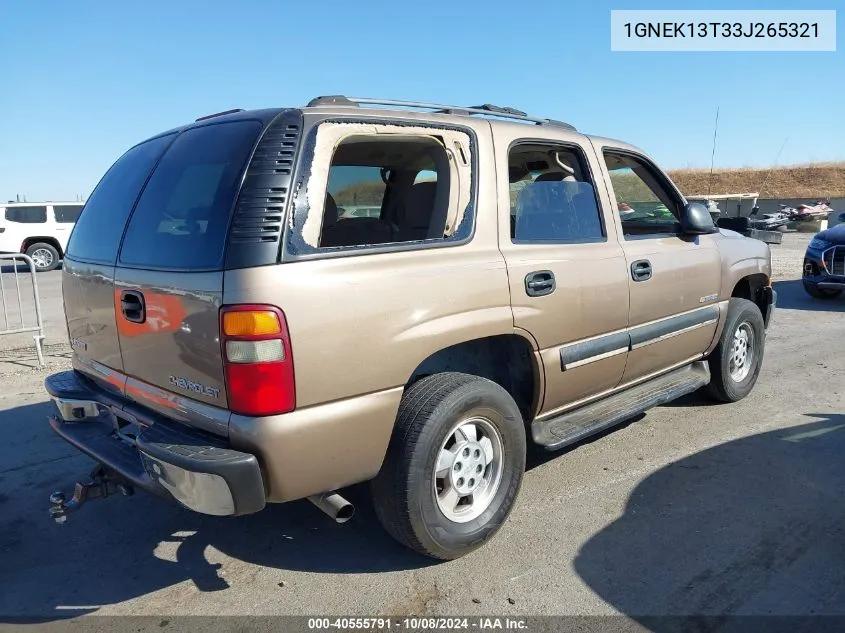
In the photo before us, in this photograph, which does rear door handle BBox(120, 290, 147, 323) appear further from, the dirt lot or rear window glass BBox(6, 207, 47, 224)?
rear window glass BBox(6, 207, 47, 224)

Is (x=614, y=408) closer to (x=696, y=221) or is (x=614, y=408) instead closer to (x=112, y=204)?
(x=696, y=221)

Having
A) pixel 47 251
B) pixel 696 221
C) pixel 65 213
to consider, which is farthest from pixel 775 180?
pixel 696 221

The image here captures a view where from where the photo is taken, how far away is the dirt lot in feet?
8.98

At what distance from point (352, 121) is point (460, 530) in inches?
73.9

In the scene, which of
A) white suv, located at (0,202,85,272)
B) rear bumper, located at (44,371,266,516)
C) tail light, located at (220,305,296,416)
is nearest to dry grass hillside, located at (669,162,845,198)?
white suv, located at (0,202,85,272)

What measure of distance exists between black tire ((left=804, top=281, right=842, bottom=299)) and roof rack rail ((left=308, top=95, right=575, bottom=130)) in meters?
8.15

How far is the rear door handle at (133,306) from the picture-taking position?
8.96 ft

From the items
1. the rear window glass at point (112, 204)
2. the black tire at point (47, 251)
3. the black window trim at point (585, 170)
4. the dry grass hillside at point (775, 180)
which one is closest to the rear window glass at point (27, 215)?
the black tire at point (47, 251)

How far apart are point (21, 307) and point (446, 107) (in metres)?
7.31

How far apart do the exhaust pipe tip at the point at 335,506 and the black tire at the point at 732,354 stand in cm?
339

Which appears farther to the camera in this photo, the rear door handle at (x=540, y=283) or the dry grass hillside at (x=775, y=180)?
the dry grass hillside at (x=775, y=180)

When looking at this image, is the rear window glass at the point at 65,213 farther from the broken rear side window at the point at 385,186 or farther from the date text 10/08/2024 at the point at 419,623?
the date text 10/08/2024 at the point at 419,623

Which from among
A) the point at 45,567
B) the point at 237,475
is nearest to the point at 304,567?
the point at 237,475

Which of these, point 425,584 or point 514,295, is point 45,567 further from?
point 514,295
